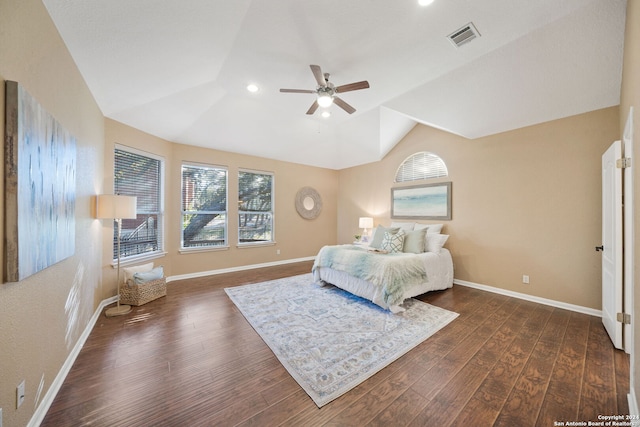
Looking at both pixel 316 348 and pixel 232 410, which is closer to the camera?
pixel 232 410

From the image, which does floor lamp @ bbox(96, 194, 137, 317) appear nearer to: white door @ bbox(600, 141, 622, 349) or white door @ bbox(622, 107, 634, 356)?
white door @ bbox(622, 107, 634, 356)

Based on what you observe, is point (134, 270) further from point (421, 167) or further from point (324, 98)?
point (421, 167)

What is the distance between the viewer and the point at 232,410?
150cm

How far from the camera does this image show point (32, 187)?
1.29 meters

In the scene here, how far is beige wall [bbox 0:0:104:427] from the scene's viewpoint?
1.17 metres

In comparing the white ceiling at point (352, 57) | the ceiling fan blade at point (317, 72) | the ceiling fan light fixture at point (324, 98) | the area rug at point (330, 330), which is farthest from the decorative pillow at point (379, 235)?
the ceiling fan blade at point (317, 72)

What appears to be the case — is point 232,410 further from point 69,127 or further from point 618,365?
point 618,365

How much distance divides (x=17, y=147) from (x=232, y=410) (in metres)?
1.87

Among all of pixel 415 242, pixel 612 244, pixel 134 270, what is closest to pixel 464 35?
pixel 612 244

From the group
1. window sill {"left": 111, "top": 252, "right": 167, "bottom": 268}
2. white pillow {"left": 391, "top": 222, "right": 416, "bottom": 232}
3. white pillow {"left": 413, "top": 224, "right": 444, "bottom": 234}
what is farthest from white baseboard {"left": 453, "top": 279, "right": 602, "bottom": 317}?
window sill {"left": 111, "top": 252, "right": 167, "bottom": 268}

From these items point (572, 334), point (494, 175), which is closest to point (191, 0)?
point (494, 175)

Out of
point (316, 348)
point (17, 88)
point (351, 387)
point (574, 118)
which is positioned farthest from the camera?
point (574, 118)

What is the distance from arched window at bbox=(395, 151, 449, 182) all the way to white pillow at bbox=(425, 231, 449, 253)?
121cm

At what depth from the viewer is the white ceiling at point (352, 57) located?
79.0 inches
